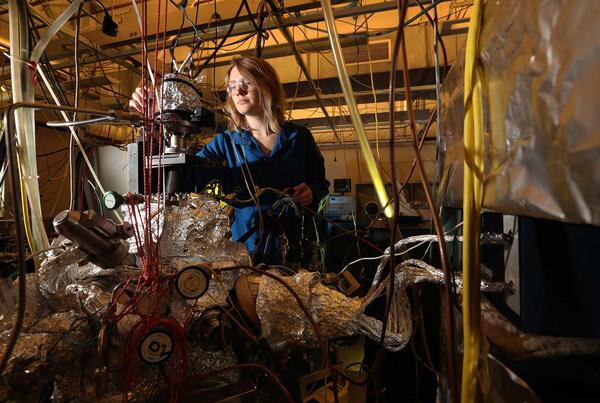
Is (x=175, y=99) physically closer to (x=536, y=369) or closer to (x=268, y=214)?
(x=268, y=214)

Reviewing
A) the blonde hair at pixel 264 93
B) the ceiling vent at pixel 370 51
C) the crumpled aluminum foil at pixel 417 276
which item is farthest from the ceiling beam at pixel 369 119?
the crumpled aluminum foil at pixel 417 276

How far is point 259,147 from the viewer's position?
1343mm

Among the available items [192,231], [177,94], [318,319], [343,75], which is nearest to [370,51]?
[343,75]

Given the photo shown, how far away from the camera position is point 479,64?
1.36ft

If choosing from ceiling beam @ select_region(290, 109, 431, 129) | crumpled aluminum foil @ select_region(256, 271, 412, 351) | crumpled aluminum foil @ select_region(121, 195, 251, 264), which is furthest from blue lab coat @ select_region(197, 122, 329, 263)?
ceiling beam @ select_region(290, 109, 431, 129)

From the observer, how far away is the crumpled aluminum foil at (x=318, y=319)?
0.58 m

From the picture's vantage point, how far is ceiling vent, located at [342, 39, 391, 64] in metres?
2.16

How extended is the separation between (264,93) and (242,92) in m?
0.09

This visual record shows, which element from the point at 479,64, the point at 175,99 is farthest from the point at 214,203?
the point at 479,64

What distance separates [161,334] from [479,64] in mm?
613

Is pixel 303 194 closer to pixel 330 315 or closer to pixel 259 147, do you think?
pixel 259 147

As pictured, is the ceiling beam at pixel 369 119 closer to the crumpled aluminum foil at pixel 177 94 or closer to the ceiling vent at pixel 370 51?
the ceiling vent at pixel 370 51

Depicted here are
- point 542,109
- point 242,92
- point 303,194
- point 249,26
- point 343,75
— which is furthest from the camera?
point 249,26

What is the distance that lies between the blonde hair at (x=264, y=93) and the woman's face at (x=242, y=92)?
1 cm
